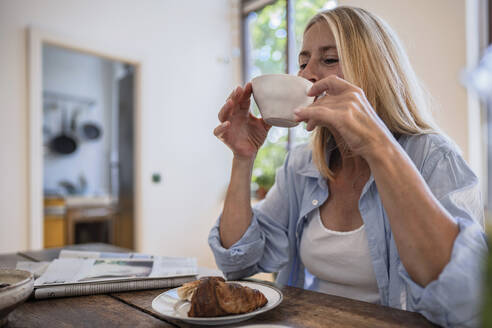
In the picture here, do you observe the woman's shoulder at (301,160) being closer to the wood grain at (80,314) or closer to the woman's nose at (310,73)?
the woman's nose at (310,73)

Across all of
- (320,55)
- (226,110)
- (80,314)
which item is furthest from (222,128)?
(80,314)

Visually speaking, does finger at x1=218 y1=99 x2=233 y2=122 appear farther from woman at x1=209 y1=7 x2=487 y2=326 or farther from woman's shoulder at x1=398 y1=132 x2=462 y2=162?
woman's shoulder at x1=398 y1=132 x2=462 y2=162

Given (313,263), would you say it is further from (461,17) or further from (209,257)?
(209,257)

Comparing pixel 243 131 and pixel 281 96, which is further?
pixel 243 131

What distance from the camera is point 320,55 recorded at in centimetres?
103

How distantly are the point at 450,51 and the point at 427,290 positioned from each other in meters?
2.18

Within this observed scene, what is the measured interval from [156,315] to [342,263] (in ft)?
1.78

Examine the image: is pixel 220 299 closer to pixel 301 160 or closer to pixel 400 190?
pixel 400 190

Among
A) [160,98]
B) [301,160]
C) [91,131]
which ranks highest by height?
[160,98]

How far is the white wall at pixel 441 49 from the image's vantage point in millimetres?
2271

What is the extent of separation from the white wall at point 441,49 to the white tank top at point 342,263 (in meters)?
1.58

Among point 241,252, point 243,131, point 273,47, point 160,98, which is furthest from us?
point 273,47

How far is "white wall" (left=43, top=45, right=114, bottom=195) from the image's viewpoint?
4969 mm

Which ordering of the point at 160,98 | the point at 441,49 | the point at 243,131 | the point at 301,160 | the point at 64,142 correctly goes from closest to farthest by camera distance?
the point at 243,131 → the point at 301,160 → the point at 441,49 → the point at 160,98 → the point at 64,142
